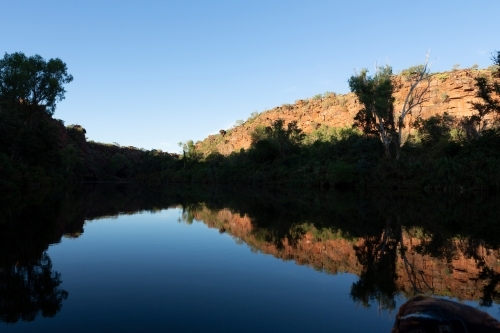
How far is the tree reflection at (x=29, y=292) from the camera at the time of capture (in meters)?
4.48

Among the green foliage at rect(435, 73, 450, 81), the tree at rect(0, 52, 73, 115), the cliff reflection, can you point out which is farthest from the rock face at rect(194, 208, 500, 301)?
the green foliage at rect(435, 73, 450, 81)

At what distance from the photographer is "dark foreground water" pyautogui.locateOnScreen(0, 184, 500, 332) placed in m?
4.40

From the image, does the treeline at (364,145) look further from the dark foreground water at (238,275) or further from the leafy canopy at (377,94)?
the dark foreground water at (238,275)

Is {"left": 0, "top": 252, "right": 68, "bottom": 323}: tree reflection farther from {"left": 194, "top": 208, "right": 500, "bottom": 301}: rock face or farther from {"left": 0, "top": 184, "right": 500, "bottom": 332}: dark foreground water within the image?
{"left": 194, "top": 208, "right": 500, "bottom": 301}: rock face

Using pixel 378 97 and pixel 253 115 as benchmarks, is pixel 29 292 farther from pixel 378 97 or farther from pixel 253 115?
pixel 253 115

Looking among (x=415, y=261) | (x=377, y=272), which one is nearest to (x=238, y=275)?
(x=377, y=272)

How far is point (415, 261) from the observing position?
7.09 m

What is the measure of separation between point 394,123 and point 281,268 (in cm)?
3318

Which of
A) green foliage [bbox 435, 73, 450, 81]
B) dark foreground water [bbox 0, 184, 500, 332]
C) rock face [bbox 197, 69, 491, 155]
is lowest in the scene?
dark foreground water [bbox 0, 184, 500, 332]

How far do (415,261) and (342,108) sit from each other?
7146cm

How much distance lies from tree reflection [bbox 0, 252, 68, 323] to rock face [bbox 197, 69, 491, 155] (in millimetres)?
37822

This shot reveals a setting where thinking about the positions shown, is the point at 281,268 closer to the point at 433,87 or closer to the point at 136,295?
the point at 136,295

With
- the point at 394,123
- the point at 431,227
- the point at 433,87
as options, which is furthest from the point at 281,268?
the point at 433,87

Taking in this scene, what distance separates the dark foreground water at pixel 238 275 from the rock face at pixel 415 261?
1.0 inches
